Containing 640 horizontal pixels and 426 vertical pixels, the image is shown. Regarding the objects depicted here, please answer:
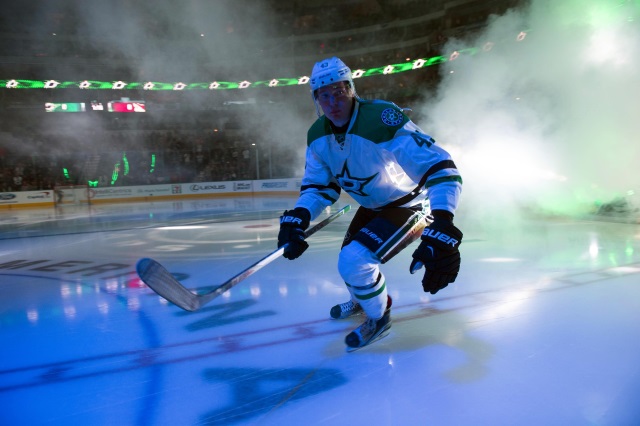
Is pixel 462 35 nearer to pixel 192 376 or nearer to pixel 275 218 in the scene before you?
pixel 275 218

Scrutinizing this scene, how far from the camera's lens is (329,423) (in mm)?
1458

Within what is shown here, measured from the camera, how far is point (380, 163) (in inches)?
79.2

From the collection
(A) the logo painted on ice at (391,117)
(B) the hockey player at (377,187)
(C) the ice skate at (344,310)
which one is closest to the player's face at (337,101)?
(B) the hockey player at (377,187)

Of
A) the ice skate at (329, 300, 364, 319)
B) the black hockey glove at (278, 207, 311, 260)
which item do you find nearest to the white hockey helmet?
the black hockey glove at (278, 207, 311, 260)

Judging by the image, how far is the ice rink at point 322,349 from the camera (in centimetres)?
155

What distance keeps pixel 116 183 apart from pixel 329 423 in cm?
1604

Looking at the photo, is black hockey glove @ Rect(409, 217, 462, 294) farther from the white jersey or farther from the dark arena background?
the dark arena background

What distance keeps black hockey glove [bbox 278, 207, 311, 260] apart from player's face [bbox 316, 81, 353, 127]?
51 cm

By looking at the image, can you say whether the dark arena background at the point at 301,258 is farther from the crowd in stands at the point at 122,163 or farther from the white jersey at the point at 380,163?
the white jersey at the point at 380,163

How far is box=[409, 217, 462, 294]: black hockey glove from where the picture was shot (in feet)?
5.50

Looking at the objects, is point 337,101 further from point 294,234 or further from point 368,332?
point 368,332

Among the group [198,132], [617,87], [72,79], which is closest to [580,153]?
[617,87]

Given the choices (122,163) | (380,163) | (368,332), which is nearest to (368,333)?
(368,332)

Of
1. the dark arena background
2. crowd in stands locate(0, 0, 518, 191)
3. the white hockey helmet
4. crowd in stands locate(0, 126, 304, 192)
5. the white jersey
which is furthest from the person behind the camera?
crowd in stands locate(0, 126, 304, 192)
